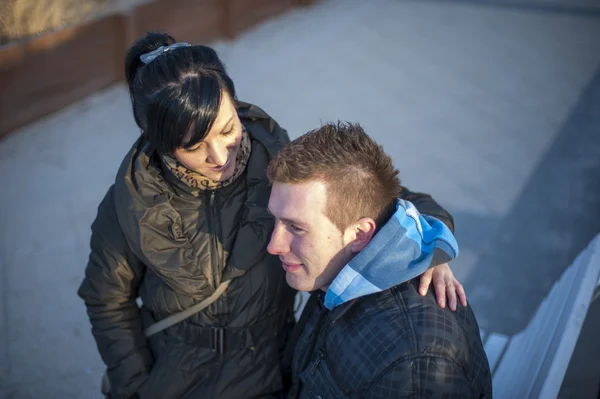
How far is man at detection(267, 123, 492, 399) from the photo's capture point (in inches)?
63.8

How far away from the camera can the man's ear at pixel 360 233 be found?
1789 millimetres

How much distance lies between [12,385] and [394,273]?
7.53 ft

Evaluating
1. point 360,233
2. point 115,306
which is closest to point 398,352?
point 360,233

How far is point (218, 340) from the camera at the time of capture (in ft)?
7.18

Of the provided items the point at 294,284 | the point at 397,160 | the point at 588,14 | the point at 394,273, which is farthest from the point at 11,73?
the point at 588,14

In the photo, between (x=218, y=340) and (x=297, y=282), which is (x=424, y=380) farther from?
(x=218, y=340)

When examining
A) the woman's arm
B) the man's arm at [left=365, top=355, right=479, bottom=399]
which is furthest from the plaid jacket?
the woman's arm

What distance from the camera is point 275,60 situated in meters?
5.95

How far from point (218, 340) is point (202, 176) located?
578mm

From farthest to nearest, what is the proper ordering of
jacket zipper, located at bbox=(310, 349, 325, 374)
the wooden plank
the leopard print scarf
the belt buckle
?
the wooden plank < the belt buckle < the leopard print scarf < jacket zipper, located at bbox=(310, 349, 325, 374)

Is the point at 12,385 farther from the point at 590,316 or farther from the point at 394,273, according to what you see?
the point at 590,316

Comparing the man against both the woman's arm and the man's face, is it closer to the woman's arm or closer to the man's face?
the man's face

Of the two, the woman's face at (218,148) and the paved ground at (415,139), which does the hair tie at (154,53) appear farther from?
the paved ground at (415,139)

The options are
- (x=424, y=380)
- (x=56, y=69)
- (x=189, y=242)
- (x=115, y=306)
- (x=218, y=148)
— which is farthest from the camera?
(x=56, y=69)
